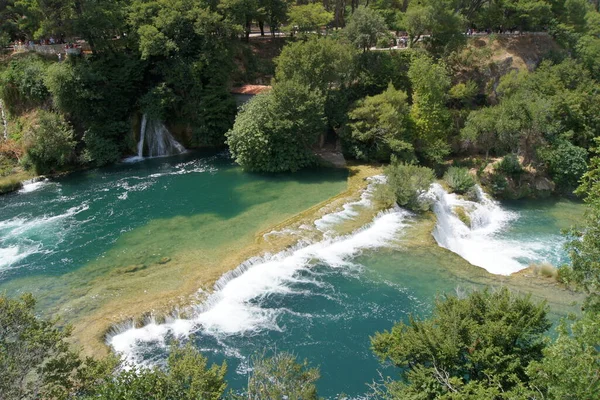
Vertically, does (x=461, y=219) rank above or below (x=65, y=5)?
below

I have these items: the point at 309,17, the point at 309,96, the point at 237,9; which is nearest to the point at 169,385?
the point at 309,96

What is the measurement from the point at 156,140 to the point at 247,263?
23.3m

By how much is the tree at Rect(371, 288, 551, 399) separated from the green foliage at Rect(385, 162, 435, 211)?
16.7 metres

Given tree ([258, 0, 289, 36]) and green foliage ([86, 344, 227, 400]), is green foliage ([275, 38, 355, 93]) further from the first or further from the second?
→ green foliage ([86, 344, 227, 400])

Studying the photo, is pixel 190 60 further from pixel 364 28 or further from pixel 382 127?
pixel 382 127

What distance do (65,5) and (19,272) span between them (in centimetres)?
2794

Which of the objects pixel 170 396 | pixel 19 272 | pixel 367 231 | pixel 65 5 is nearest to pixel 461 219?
pixel 367 231

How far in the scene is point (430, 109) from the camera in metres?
41.2

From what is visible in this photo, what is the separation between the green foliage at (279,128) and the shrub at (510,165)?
15.2 meters

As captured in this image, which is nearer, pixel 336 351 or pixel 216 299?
pixel 336 351

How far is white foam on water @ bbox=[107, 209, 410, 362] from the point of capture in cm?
2228

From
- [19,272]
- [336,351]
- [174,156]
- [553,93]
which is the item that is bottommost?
[336,351]

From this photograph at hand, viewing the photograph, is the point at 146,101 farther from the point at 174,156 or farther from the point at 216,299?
the point at 216,299

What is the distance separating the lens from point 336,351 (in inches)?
829
